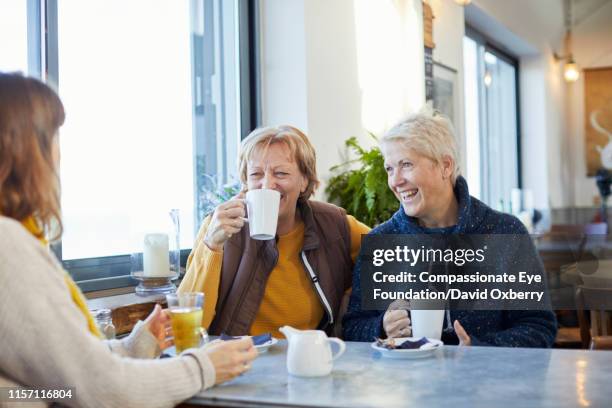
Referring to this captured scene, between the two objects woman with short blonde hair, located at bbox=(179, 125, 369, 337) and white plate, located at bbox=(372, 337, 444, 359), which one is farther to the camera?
woman with short blonde hair, located at bbox=(179, 125, 369, 337)

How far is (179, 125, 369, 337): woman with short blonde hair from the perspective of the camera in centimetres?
224

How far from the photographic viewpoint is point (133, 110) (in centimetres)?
Result: 285

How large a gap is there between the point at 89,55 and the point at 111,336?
1.19 m

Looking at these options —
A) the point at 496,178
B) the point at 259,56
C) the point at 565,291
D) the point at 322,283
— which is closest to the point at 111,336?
the point at 322,283

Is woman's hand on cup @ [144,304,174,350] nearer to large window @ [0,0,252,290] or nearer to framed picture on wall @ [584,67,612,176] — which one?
large window @ [0,0,252,290]

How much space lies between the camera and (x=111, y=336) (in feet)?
6.15

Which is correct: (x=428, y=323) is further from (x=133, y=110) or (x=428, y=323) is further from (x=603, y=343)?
(x=133, y=110)

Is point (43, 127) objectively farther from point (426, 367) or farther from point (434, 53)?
point (434, 53)

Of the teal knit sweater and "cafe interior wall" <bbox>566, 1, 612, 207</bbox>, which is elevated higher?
"cafe interior wall" <bbox>566, 1, 612, 207</bbox>

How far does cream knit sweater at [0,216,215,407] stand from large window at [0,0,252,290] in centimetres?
123

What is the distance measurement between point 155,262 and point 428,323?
1.06 m

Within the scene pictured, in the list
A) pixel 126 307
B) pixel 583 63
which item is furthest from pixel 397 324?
pixel 583 63

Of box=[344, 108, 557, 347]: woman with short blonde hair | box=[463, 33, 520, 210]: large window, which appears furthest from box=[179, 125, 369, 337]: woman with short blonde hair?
box=[463, 33, 520, 210]: large window

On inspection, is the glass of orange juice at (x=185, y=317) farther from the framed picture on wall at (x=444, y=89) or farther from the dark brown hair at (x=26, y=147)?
the framed picture on wall at (x=444, y=89)
